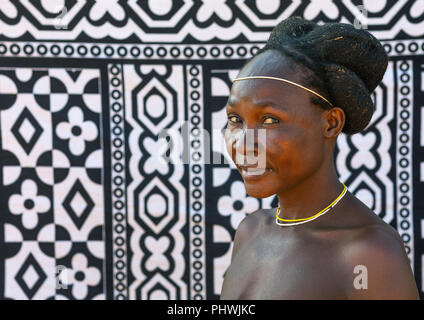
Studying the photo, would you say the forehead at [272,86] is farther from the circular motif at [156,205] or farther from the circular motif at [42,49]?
the circular motif at [42,49]

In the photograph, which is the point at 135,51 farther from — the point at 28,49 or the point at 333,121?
the point at 333,121

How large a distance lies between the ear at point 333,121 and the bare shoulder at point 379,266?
0.74 feet

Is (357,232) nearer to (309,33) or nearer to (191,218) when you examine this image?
(309,33)

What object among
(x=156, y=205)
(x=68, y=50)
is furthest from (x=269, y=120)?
(x=68, y=50)

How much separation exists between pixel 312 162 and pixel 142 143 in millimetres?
1418

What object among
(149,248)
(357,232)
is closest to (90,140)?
(149,248)

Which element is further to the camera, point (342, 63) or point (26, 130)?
point (26, 130)

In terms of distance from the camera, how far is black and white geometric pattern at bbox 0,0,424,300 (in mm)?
2361

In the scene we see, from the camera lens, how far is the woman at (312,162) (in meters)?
1.06

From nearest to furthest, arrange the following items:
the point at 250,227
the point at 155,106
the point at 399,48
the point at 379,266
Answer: the point at 379,266
the point at 250,227
the point at 399,48
the point at 155,106

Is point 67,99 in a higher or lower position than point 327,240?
higher

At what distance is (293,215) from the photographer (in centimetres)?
124

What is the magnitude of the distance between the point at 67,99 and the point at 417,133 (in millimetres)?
1622

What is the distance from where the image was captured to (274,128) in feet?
3.54
